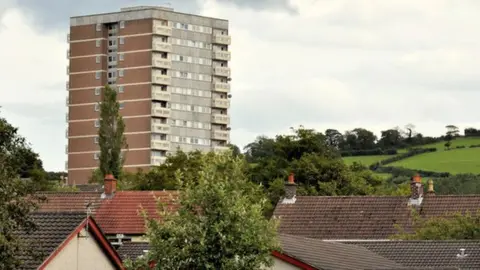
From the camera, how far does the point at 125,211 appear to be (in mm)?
91750

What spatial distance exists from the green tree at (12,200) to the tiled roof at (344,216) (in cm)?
3854

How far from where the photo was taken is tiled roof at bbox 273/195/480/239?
8850cm

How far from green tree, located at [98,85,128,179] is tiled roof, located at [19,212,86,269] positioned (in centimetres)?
9498

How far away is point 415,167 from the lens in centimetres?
18912

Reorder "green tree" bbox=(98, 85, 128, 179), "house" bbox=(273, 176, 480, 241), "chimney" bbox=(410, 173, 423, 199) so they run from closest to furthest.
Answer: "house" bbox=(273, 176, 480, 241) < "chimney" bbox=(410, 173, 423, 199) < "green tree" bbox=(98, 85, 128, 179)

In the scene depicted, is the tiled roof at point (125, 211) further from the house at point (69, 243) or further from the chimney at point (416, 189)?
the house at point (69, 243)

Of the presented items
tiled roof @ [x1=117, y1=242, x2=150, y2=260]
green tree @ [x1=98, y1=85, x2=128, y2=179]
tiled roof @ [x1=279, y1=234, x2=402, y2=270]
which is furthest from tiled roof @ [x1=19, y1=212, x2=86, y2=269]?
green tree @ [x1=98, y1=85, x2=128, y2=179]

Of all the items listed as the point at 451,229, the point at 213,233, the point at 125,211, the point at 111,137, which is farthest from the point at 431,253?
the point at 111,137

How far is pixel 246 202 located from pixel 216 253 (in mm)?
1871

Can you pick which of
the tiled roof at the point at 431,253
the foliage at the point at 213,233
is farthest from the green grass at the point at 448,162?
the foliage at the point at 213,233

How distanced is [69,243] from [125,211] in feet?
128

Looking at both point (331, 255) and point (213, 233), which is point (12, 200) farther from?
point (331, 255)

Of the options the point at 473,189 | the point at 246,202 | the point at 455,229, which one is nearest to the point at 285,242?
the point at 246,202

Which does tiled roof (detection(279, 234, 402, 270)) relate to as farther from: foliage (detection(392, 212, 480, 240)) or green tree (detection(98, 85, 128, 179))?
green tree (detection(98, 85, 128, 179))
